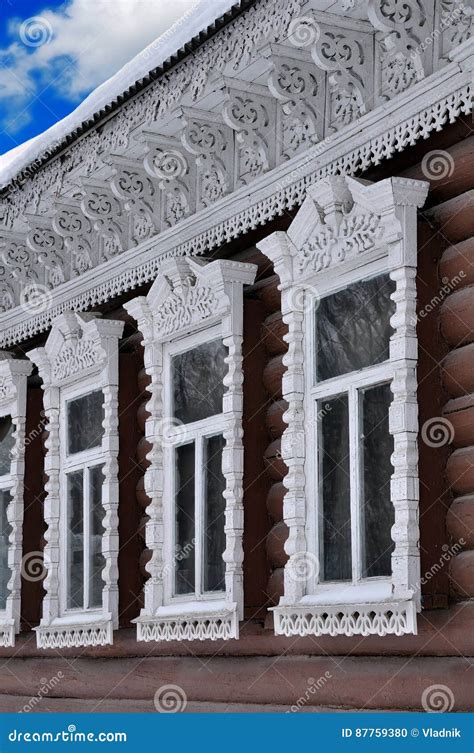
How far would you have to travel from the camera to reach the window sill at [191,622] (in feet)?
20.1

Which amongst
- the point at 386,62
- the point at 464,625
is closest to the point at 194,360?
the point at 386,62

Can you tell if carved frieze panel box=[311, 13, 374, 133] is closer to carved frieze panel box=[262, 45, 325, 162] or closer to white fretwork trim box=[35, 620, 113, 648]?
carved frieze panel box=[262, 45, 325, 162]

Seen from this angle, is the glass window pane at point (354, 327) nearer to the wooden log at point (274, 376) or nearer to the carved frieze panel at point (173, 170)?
the wooden log at point (274, 376)

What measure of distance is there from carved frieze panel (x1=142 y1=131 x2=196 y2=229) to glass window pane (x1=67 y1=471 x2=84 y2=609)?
1.75 m

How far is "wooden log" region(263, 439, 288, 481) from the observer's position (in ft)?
20.2

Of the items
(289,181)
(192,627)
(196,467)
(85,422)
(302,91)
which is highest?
(302,91)

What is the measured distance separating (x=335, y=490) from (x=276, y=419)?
0.70 meters

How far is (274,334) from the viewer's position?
6.36 meters

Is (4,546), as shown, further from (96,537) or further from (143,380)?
(143,380)

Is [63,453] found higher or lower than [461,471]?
higher

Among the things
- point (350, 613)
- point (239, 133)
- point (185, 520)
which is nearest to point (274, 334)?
point (239, 133)

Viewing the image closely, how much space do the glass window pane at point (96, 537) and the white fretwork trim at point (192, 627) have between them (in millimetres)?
Answer: 822

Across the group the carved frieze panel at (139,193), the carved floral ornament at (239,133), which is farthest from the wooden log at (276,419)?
the carved frieze panel at (139,193)

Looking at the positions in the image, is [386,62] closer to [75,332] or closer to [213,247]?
[213,247]
